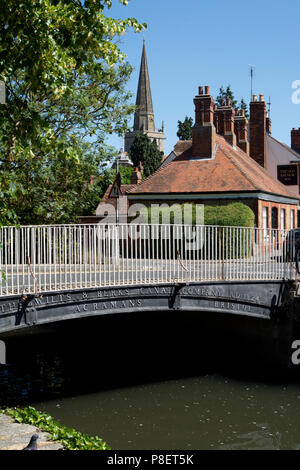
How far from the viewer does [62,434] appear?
7.48 m

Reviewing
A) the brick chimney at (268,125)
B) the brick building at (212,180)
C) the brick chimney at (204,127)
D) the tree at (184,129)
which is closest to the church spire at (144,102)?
the tree at (184,129)

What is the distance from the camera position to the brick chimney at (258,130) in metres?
40.9

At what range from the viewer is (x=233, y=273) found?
15578 millimetres

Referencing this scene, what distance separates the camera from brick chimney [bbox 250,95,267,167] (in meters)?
40.9

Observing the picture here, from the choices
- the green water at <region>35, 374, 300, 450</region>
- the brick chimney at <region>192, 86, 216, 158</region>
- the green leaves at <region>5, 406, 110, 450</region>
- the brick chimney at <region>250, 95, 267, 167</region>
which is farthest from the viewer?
the brick chimney at <region>250, 95, 267, 167</region>

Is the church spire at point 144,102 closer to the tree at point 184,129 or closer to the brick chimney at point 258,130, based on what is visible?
the tree at point 184,129

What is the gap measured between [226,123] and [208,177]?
24.5 feet

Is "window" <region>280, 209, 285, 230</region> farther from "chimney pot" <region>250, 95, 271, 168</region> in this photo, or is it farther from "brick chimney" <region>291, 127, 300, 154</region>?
"brick chimney" <region>291, 127, 300, 154</region>

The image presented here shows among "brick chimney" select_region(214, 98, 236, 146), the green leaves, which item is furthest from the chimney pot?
the green leaves

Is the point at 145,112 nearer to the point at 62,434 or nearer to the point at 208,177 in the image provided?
the point at 208,177

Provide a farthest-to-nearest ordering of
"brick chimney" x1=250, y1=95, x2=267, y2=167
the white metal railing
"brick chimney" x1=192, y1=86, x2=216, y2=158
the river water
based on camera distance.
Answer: "brick chimney" x1=250, y1=95, x2=267, y2=167 < "brick chimney" x1=192, y1=86, x2=216, y2=158 < the river water < the white metal railing

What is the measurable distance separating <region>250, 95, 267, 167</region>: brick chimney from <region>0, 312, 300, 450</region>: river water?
23.7 meters

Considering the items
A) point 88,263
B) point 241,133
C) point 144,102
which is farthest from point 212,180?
point 144,102

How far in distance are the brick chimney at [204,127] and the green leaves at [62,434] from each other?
25456 millimetres
